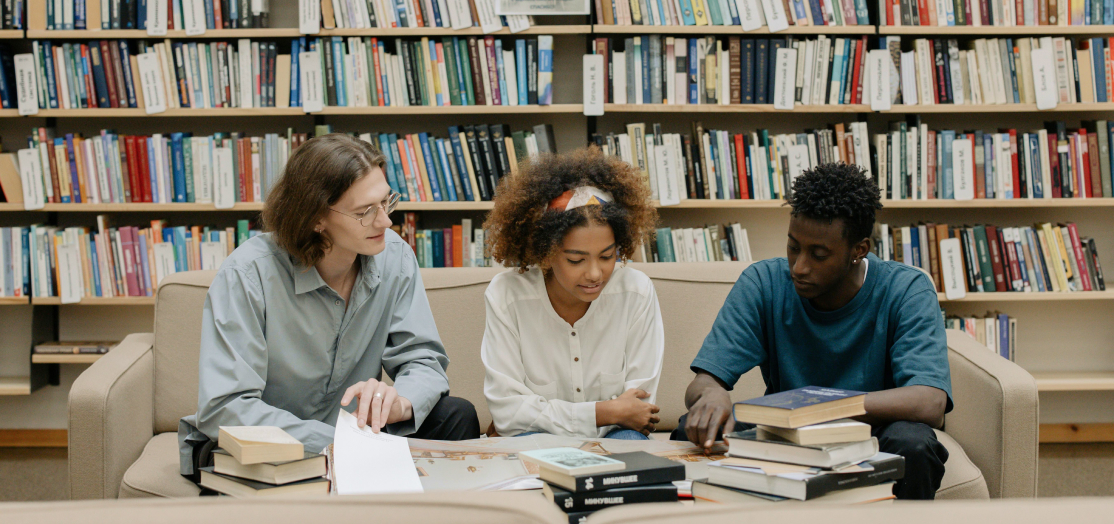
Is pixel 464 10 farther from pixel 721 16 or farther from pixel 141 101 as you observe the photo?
pixel 141 101

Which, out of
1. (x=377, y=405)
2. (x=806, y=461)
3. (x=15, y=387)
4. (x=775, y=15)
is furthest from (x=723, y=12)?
(x=15, y=387)

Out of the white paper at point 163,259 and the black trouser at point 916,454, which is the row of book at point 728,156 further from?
the white paper at point 163,259

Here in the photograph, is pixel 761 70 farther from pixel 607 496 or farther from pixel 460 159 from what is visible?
pixel 607 496

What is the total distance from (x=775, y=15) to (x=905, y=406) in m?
1.79

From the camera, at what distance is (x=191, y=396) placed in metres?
1.89

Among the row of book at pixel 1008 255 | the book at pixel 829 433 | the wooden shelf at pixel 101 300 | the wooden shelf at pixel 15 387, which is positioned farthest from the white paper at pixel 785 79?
the wooden shelf at pixel 15 387

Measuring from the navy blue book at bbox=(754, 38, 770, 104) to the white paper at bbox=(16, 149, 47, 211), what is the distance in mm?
2644

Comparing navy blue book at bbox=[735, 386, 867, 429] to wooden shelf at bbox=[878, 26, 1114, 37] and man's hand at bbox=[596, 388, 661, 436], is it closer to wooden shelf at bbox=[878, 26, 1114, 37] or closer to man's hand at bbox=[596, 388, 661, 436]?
man's hand at bbox=[596, 388, 661, 436]

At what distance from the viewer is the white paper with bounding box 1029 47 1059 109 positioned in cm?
275

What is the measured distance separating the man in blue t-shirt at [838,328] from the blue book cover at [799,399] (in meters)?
0.24

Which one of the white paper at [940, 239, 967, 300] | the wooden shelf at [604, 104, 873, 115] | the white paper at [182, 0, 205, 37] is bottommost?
the white paper at [940, 239, 967, 300]

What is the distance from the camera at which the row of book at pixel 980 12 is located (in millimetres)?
2750

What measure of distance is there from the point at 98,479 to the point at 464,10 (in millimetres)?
1874

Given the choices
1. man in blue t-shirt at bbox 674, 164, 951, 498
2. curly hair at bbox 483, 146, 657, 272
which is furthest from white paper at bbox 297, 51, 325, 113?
man in blue t-shirt at bbox 674, 164, 951, 498
